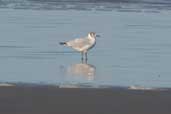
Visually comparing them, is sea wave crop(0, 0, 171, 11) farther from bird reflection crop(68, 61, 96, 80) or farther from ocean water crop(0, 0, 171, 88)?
bird reflection crop(68, 61, 96, 80)

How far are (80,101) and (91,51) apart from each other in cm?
582

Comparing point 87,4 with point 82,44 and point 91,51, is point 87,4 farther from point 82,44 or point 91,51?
point 82,44

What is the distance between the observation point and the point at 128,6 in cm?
2288

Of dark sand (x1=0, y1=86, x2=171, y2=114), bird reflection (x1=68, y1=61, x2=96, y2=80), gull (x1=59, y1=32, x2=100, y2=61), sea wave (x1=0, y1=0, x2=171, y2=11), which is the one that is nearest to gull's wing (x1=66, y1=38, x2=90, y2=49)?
gull (x1=59, y1=32, x2=100, y2=61)

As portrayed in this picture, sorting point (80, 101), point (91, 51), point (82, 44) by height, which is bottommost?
point (80, 101)

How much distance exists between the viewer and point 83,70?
12.2m

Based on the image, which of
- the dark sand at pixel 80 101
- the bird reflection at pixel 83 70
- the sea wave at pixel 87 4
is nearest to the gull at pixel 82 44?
the bird reflection at pixel 83 70

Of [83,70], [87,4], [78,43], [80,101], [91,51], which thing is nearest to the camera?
[80,101]

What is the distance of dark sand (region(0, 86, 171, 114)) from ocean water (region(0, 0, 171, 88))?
751 millimetres

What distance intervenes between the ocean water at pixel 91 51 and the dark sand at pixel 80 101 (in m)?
0.75

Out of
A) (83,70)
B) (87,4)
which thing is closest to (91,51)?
(83,70)

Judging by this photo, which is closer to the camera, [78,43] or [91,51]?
[78,43]

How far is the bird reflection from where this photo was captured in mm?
11609

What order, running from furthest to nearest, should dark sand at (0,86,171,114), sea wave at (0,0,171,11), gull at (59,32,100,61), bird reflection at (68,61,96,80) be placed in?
sea wave at (0,0,171,11) → gull at (59,32,100,61) → bird reflection at (68,61,96,80) → dark sand at (0,86,171,114)
